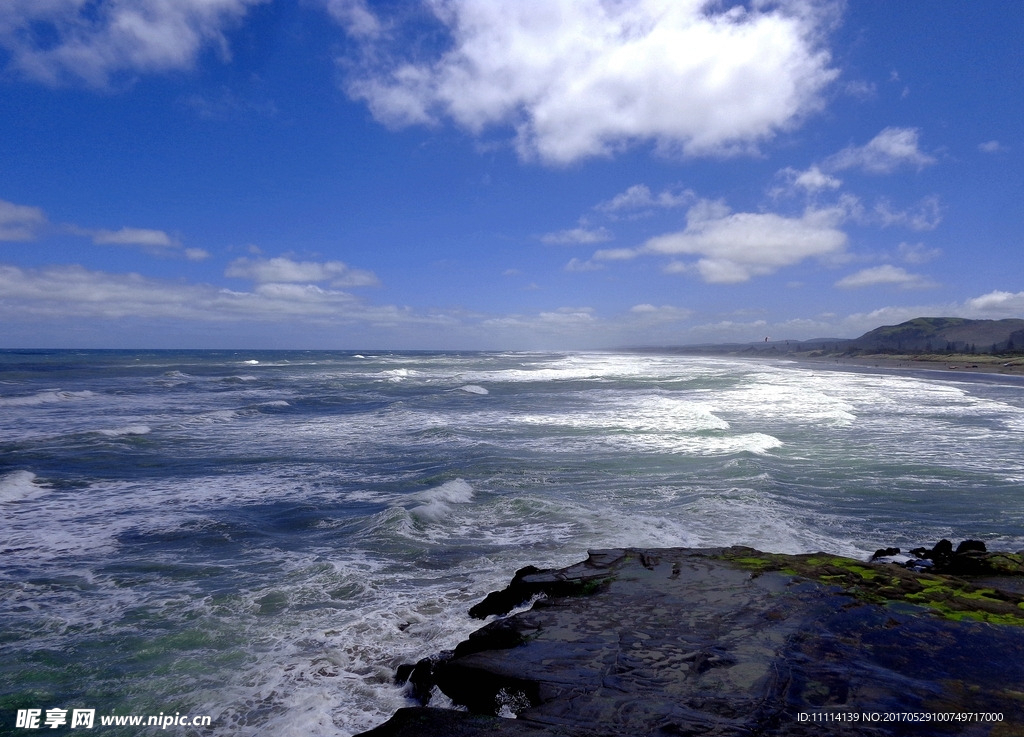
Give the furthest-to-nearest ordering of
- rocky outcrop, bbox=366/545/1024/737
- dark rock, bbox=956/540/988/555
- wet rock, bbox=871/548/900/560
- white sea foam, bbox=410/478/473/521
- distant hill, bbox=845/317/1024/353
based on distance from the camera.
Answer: distant hill, bbox=845/317/1024/353 → white sea foam, bbox=410/478/473/521 → wet rock, bbox=871/548/900/560 → dark rock, bbox=956/540/988/555 → rocky outcrop, bbox=366/545/1024/737

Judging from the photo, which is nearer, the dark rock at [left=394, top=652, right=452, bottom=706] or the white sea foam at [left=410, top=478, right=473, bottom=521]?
the dark rock at [left=394, top=652, right=452, bottom=706]

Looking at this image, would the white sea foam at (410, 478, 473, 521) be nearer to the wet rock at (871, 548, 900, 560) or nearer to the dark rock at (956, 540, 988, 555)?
the wet rock at (871, 548, 900, 560)

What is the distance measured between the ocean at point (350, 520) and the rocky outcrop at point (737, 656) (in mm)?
890

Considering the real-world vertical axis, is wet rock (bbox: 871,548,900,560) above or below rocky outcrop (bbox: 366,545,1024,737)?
below

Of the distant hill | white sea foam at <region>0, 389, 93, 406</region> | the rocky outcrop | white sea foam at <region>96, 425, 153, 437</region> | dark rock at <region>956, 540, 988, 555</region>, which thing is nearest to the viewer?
the rocky outcrop

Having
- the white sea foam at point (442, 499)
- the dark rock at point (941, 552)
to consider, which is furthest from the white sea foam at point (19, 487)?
the dark rock at point (941, 552)

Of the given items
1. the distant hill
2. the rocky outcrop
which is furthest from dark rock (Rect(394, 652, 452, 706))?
the distant hill

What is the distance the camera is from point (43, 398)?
29.0m

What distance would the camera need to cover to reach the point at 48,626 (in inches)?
240

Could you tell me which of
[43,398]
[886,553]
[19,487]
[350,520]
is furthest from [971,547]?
[43,398]

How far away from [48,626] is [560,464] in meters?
10.1

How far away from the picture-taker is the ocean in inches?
206

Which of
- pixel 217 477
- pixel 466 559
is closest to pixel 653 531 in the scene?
pixel 466 559

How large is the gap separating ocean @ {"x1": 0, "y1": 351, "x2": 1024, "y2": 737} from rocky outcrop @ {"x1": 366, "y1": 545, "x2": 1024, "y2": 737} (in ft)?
2.92
